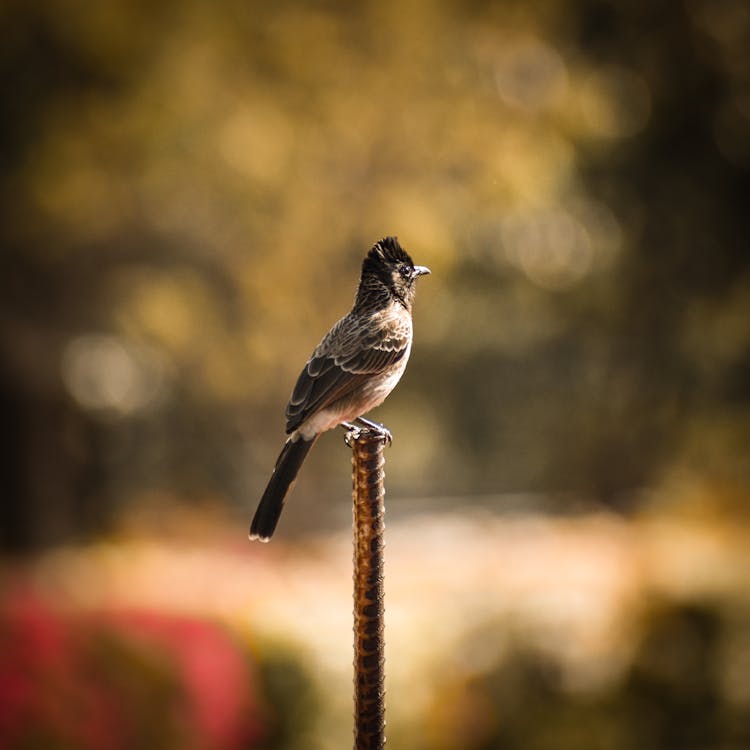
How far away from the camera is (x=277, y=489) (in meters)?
1.95

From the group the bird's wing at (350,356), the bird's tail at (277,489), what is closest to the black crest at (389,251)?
the bird's wing at (350,356)

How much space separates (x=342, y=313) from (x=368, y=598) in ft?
Answer: 24.4

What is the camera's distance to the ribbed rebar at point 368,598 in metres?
1.55

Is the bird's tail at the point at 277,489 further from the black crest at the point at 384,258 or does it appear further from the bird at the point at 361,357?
the black crest at the point at 384,258

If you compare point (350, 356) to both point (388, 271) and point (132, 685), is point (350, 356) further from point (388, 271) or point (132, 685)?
point (132, 685)

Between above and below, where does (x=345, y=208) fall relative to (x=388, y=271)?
above

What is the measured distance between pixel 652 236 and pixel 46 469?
8.80 meters

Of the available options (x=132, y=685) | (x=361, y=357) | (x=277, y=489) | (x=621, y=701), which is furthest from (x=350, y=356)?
(x=621, y=701)

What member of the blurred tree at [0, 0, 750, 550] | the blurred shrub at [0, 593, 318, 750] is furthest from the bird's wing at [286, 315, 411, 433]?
the blurred tree at [0, 0, 750, 550]

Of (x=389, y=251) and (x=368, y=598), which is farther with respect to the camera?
(x=389, y=251)

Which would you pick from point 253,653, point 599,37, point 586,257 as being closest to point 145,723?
point 253,653

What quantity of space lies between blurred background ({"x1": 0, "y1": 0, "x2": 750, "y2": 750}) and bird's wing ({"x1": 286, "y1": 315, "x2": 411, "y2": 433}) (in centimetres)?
348

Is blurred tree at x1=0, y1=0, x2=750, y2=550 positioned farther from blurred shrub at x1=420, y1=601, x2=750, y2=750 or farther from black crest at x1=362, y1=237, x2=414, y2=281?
black crest at x1=362, y1=237, x2=414, y2=281

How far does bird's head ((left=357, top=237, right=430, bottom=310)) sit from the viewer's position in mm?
2111
